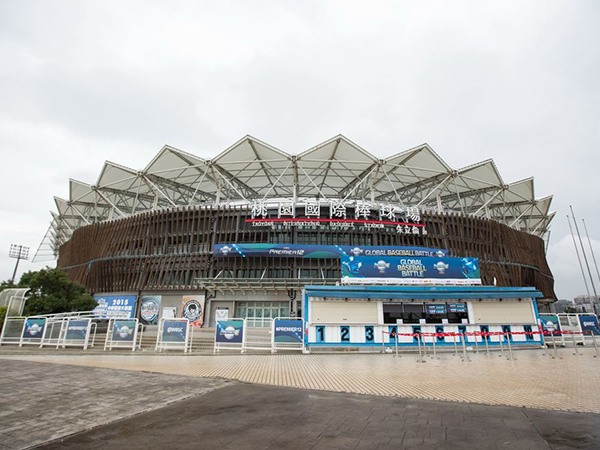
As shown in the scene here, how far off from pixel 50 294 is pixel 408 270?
25714mm

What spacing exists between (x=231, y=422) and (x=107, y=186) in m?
46.6

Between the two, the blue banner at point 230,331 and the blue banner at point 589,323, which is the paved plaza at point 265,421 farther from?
the blue banner at point 589,323

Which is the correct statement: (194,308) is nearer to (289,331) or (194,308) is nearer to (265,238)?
(265,238)

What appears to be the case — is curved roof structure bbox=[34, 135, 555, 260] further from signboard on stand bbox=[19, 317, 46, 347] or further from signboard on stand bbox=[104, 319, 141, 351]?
signboard on stand bbox=[19, 317, 46, 347]

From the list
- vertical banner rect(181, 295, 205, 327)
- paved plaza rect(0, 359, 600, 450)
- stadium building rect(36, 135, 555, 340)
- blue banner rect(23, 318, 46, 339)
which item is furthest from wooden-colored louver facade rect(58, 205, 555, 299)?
paved plaza rect(0, 359, 600, 450)

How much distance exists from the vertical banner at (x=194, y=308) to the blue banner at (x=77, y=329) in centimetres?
1727

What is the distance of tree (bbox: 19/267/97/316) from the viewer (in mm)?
23391

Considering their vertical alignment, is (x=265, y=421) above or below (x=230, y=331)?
below

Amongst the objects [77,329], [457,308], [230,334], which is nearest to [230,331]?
[230,334]

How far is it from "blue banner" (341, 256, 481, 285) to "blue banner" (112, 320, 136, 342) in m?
11.9

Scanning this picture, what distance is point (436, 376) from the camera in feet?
29.8

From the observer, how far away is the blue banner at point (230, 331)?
16294mm

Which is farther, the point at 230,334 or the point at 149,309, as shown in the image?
the point at 149,309

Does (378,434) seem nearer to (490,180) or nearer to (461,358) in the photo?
(461,358)
